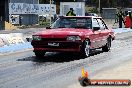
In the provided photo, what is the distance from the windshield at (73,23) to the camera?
52.2 feet

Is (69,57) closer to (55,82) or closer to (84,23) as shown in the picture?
(84,23)

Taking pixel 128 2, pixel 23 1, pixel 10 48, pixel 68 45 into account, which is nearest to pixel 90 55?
pixel 68 45

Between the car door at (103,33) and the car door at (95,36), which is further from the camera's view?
the car door at (103,33)

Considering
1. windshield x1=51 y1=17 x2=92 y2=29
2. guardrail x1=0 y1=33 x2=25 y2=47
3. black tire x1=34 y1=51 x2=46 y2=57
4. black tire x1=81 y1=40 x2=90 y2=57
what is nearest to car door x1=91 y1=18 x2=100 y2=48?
windshield x1=51 y1=17 x2=92 y2=29

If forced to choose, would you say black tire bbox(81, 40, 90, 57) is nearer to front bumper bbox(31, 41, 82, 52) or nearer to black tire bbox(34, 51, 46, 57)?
front bumper bbox(31, 41, 82, 52)

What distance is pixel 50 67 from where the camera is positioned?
12672mm

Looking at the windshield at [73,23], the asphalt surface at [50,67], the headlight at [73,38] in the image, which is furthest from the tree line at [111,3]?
the headlight at [73,38]

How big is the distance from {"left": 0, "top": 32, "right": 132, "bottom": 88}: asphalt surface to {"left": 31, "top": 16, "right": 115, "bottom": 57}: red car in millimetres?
356

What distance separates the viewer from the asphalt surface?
9.99 m

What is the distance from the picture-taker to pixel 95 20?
16625 mm

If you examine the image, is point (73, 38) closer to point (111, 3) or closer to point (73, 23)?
point (73, 23)

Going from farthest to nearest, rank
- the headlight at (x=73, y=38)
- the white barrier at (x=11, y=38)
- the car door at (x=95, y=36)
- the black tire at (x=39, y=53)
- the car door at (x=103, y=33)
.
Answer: the white barrier at (x=11, y=38), the car door at (x=103, y=33), the car door at (x=95, y=36), the black tire at (x=39, y=53), the headlight at (x=73, y=38)

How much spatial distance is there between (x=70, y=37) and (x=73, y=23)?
1641 millimetres

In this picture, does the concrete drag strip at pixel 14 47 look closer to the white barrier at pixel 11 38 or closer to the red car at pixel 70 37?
the white barrier at pixel 11 38
